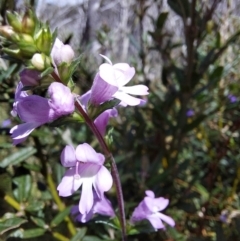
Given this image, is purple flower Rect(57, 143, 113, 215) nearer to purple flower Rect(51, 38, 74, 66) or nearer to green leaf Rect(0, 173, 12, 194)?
purple flower Rect(51, 38, 74, 66)

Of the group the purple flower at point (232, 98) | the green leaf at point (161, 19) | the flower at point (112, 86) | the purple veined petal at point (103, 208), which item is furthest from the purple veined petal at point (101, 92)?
the purple flower at point (232, 98)

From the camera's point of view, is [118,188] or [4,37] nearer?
[4,37]

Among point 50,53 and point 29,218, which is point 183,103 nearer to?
point 29,218

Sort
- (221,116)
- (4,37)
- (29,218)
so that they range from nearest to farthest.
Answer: (4,37) → (29,218) → (221,116)

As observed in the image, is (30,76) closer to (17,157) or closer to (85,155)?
(85,155)

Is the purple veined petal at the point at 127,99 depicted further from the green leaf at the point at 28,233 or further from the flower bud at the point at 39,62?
the green leaf at the point at 28,233

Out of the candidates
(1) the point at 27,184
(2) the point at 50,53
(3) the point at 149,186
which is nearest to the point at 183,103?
(3) the point at 149,186

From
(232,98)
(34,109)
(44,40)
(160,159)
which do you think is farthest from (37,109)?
(232,98)
